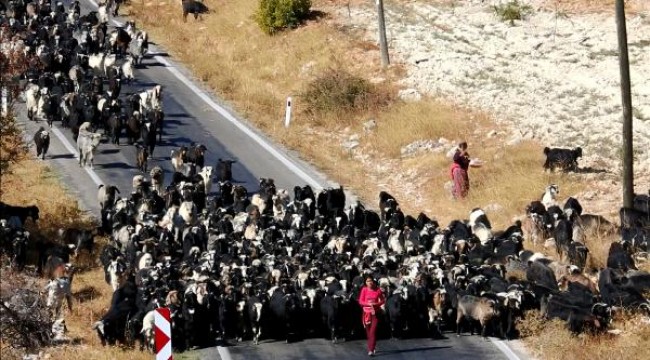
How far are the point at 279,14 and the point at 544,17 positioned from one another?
949cm

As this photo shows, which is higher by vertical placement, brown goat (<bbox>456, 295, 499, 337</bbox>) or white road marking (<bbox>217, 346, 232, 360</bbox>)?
brown goat (<bbox>456, 295, 499, 337</bbox>)

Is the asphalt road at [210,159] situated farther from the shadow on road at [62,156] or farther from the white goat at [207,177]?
the white goat at [207,177]

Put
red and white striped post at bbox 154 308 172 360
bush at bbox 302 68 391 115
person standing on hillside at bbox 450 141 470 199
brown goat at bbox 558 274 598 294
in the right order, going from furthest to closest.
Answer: bush at bbox 302 68 391 115 → person standing on hillside at bbox 450 141 470 199 → brown goat at bbox 558 274 598 294 → red and white striped post at bbox 154 308 172 360

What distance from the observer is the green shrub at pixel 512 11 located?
46.0 m

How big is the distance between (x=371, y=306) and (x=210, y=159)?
1405 cm

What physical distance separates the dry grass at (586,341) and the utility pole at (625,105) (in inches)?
253

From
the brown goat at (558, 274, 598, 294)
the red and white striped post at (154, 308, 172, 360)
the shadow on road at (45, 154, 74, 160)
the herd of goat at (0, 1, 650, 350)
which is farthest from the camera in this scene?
the shadow on road at (45, 154, 74, 160)

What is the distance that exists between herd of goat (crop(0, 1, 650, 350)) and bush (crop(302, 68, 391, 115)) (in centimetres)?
657

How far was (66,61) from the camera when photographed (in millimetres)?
41719

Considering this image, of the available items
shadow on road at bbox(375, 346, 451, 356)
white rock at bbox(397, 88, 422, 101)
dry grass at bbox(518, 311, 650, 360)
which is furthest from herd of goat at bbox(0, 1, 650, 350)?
white rock at bbox(397, 88, 422, 101)

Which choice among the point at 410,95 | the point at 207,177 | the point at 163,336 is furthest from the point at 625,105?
the point at 163,336

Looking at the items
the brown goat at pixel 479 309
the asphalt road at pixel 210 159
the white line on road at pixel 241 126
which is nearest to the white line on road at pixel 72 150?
the asphalt road at pixel 210 159

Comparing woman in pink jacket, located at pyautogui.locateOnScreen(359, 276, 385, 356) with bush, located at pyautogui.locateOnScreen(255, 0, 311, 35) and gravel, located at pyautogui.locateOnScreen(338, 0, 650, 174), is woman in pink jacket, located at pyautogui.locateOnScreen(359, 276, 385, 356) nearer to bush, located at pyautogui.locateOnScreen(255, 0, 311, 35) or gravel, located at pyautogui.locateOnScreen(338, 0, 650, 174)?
gravel, located at pyautogui.locateOnScreen(338, 0, 650, 174)

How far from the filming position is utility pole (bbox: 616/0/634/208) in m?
27.7
